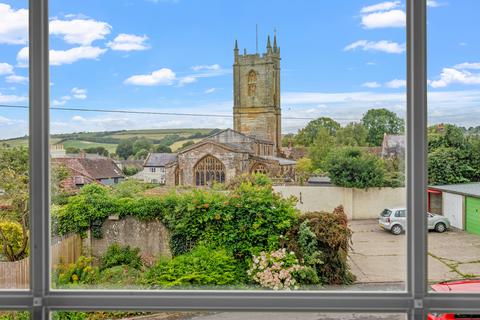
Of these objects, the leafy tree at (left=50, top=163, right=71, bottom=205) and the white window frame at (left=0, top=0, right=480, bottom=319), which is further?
the leafy tree at (left=50, top=163, right=71, bottom=205)

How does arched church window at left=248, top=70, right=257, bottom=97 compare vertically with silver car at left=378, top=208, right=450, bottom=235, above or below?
above

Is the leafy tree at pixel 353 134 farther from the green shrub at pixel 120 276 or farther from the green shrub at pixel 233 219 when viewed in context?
the green shrub at pixel 120 276

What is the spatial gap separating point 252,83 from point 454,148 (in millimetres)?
871

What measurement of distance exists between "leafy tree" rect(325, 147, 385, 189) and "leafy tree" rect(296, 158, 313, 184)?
2.8 inches

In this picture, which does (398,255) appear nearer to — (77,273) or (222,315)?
(222,315)

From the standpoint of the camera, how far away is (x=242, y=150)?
1943mm

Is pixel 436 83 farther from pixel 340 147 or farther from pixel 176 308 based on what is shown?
pixel 176 308

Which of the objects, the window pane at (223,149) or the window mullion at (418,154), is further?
the window pane at (223,149)

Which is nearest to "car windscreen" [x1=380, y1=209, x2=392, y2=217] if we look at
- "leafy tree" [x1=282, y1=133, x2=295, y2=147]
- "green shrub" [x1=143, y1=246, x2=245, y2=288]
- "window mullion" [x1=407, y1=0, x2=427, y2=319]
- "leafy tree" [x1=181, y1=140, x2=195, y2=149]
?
"window mullion" [x1=407, y1=0, x2=427, y2=319]

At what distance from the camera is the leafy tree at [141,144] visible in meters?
1.93

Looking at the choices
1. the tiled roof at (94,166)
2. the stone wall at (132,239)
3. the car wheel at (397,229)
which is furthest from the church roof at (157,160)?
the car wheel at (397,229)

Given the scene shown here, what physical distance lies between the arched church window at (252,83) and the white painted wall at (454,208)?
34.6 inches

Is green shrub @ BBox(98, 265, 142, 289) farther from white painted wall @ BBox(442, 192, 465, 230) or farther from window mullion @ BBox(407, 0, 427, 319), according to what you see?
white painted wall @ BBox(442, 192, 465, 230)

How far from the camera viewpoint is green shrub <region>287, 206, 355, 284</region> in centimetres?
188
